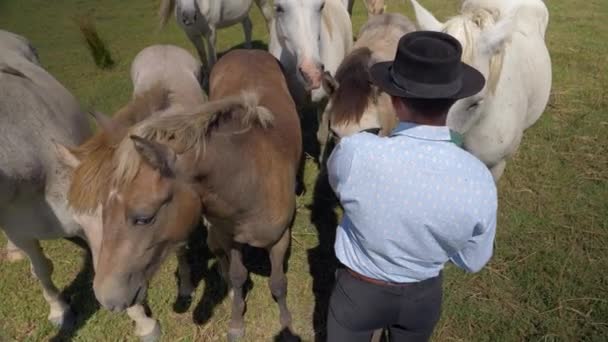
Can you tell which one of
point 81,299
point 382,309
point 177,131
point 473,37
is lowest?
point 81,299

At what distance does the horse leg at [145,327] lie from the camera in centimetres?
288

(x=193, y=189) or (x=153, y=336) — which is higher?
(x=193, y=189)

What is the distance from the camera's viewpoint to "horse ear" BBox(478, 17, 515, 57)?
2494mm

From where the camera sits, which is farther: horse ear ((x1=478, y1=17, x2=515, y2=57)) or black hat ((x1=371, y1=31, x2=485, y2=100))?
horse ear ((x1=478, y1=17, x2=515, y2=57))

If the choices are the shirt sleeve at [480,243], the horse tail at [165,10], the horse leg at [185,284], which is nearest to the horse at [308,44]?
the horse leg at [185,284]

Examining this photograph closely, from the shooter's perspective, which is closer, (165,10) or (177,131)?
(177,131)

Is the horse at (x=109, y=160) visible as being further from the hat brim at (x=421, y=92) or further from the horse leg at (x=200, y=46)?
the horse leg at (x=200, y=46)

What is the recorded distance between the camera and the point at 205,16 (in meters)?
5.47

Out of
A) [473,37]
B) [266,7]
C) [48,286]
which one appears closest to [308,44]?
[473,37]

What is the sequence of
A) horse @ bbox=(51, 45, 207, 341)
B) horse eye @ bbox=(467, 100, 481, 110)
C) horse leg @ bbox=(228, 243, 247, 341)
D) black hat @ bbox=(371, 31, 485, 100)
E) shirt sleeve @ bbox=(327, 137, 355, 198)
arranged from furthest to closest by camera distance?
horse leg @ bbox=(228, 243, 247, 341) → horse eye @ bbox=(467, 100, 481, 110) → horse @ bbox=(51, 45, 207, 341) → shirt sleeve @ bbox=(327, 137, 355, 198) → black hat @ bbox=(371, 31, 485, 100)

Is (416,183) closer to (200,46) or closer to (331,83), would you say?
(331,83)

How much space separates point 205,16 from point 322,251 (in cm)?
353

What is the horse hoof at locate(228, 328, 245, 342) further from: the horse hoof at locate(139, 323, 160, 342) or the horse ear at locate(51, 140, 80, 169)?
the horse ear at locate(51, 140, 80, 169)

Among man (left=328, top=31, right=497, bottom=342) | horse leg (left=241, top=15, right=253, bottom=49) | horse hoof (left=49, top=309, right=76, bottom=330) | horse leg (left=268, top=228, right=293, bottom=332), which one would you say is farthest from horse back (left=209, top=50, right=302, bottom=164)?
horse leg (left=241, top=15, right=253, bottom=49)
